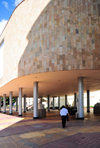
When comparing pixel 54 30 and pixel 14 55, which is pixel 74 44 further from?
pixel 14 55

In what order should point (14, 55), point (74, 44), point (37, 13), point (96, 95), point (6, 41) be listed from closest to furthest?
point (74, 44)
point (37, 13)
point (14, 55)
point (6, 41)
point (96, 95)

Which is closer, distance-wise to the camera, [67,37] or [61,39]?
[67,37]

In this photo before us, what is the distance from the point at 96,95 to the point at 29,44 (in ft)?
145

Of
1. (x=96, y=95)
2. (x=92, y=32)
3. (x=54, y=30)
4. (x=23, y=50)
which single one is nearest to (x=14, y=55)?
(x=23, y=50)

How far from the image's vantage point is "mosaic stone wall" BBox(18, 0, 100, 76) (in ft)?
52.3

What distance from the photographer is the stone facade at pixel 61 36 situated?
629 inches

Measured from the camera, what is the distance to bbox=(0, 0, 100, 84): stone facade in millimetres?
15969

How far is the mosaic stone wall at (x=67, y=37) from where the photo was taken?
52.3 ft

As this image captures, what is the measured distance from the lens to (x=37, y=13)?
59.2 ft

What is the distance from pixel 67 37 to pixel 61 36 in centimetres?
56

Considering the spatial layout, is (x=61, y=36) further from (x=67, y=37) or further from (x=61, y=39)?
(x=67, y=37)

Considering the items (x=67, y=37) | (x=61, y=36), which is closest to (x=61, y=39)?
(x=61, y=36)

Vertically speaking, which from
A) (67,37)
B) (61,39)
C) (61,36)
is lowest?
(61,39)

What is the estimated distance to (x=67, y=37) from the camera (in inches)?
640
